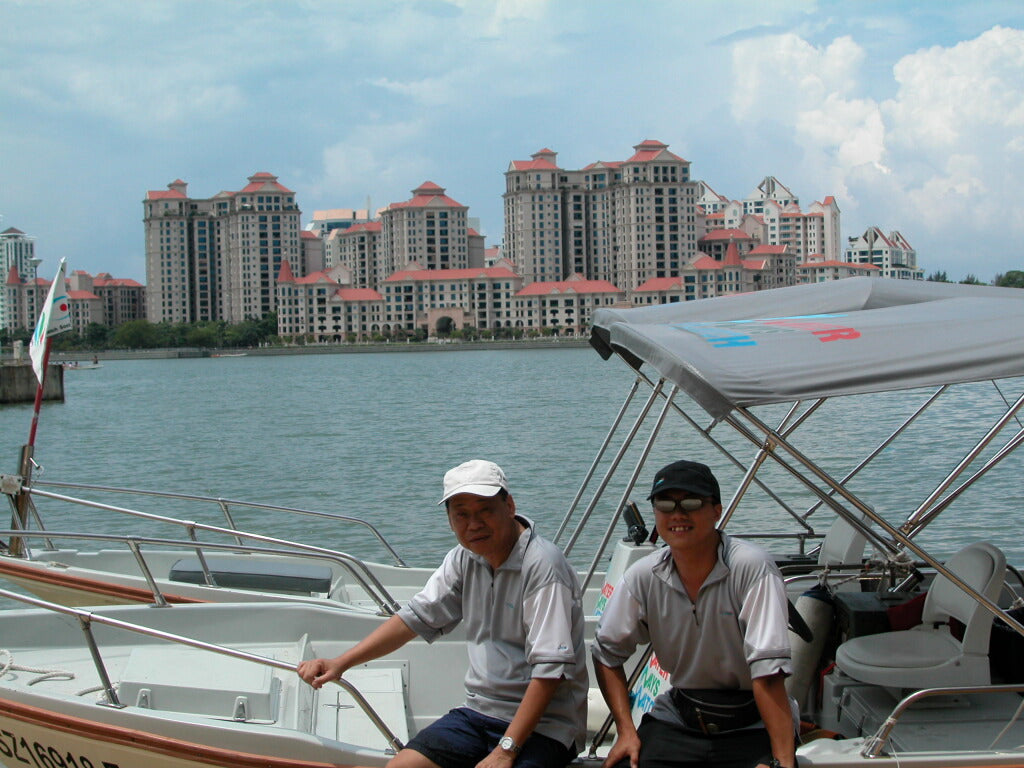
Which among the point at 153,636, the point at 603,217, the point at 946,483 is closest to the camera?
the point at 153,636

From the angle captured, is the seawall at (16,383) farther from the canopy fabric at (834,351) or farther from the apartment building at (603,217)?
the apartment building at (603,217)

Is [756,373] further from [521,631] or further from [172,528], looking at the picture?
[172,528]

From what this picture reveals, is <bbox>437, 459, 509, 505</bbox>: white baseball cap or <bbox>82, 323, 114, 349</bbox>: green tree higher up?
<bbox>82, 323, 114, 349</bbox>: green tree

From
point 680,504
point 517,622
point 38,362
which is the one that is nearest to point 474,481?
point 517,622

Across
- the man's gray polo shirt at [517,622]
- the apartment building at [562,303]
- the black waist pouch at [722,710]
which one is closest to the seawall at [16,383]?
the man's gray polo shirt at [517,622]

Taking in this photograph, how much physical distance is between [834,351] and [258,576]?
4.23 meters

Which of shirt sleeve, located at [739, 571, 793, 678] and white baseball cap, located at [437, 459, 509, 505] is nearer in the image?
shirt sleeve, located at [739, 571, 793, 678]

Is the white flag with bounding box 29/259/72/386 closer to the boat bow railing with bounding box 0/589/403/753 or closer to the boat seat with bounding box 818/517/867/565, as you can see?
the boat bow railing with bounding box 0/589/403/753

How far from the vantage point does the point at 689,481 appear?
10.9 ft

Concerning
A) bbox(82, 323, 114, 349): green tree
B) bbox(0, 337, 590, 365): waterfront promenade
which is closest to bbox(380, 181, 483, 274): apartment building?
bbox(0, 337, 590, 365): waterfront promenade

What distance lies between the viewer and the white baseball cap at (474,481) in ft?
11.2

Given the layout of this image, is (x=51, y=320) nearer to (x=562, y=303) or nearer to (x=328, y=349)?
(x=328, y=349)

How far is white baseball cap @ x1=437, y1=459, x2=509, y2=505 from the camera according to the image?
3.40 m

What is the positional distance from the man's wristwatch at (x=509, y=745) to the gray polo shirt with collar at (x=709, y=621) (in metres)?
0.38
